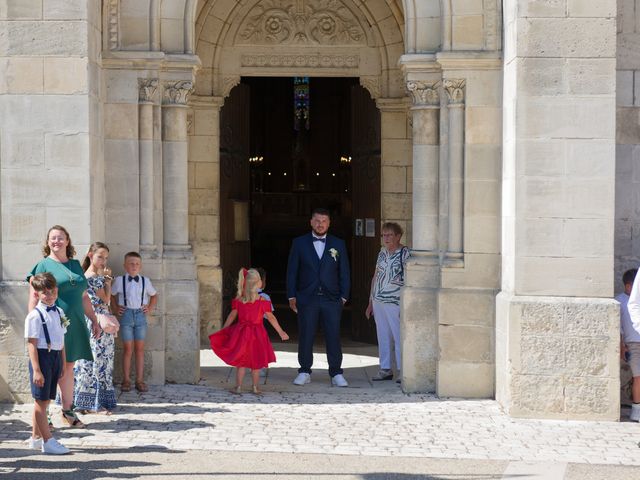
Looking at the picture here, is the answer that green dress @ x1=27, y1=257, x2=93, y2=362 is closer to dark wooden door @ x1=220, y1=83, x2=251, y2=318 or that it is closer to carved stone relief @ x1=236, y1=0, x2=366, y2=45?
dark wooden door @ x1=220, y1=83, x2=251, y2=318

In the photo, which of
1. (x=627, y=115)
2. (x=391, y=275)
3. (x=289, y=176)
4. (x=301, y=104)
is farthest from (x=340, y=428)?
(x=301, y=104)

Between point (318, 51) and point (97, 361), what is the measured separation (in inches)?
202

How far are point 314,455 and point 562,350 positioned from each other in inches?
102

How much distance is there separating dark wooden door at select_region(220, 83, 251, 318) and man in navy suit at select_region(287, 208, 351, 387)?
2446 mm

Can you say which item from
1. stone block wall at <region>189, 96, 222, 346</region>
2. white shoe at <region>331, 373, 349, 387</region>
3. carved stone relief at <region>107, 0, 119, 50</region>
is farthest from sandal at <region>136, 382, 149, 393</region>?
carved stone relief at <region>107, 0, 119, 50</region>

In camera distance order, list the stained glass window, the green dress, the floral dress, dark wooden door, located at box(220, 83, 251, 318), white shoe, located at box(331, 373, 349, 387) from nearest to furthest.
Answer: the green dress → the floral dress → white shoe, located at box(331, 373, 349, 387) → dark wooden door, located at box(220, 83, 251, 318) → the stained glass window

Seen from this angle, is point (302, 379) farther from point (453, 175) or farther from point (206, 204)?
point (206, 204)

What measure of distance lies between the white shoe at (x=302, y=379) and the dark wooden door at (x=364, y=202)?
257 cm

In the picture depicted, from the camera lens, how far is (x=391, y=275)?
11.1 metres

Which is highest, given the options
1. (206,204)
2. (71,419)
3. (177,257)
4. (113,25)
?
(113,25)

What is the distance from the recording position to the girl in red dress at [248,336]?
33.6 feet

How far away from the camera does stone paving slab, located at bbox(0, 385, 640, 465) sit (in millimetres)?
8086

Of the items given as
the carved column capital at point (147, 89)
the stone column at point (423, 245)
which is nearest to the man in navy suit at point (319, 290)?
the stone column at point (423, 245)

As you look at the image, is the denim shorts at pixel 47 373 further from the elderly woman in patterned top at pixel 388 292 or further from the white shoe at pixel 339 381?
the elderly woman in patterned top at pixel 388 292
